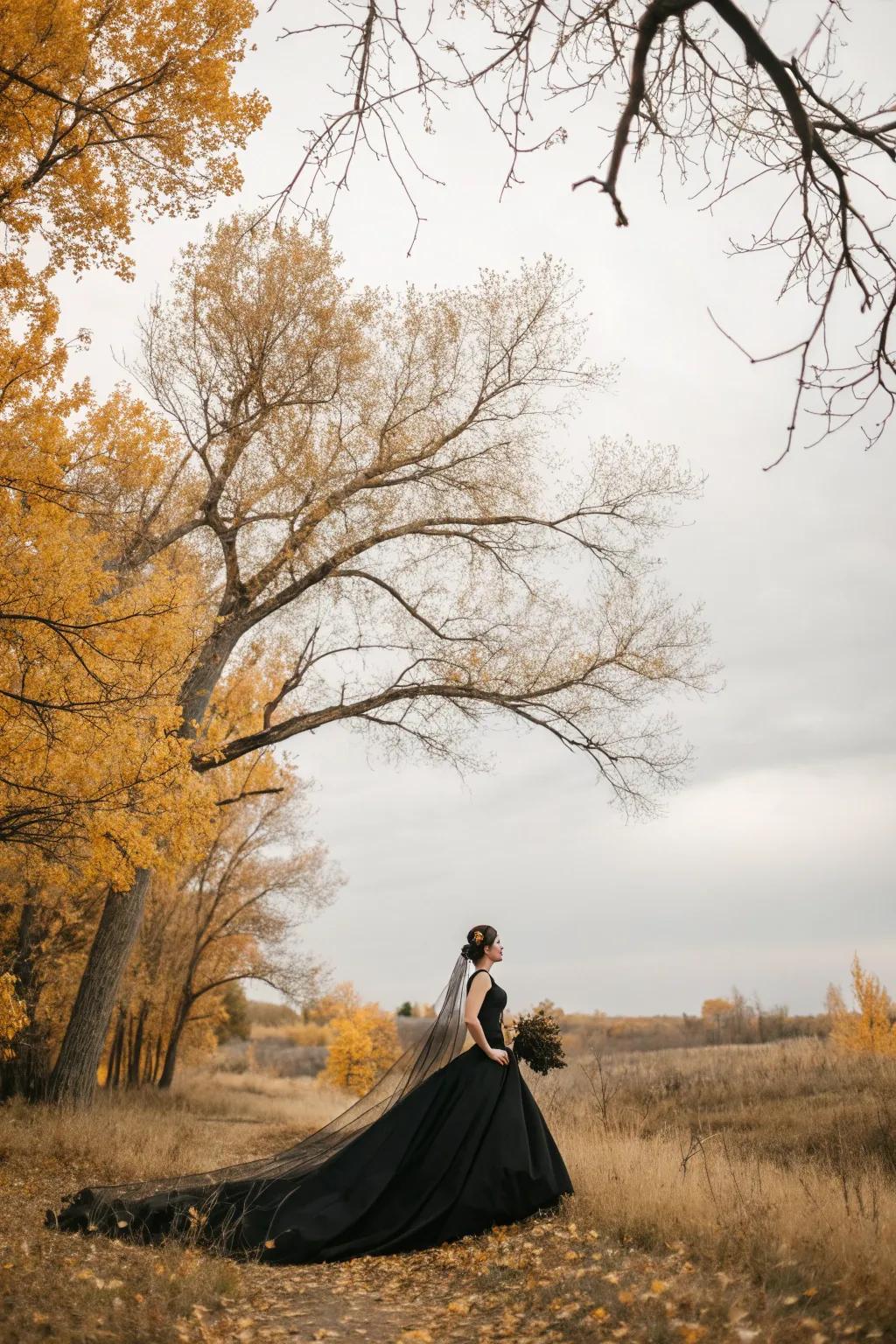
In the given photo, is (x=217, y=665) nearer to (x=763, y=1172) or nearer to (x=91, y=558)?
(x=91, y=558)

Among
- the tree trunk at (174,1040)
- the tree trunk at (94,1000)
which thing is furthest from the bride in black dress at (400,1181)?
the tree trunk at (174,1040)

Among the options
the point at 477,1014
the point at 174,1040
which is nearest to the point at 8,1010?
the point at 477,1014

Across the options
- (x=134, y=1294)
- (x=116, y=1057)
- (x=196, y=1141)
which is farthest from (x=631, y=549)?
(x=116, y=1057)

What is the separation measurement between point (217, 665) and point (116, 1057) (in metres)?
13.8

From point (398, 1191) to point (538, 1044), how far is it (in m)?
1.48

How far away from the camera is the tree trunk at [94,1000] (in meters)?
12.2

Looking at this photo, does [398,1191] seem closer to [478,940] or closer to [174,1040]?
[478,940]

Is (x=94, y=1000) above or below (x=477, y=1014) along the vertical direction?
below

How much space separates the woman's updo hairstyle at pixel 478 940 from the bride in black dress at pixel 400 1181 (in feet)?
0.05

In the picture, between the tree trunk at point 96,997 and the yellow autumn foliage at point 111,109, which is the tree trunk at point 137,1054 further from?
the yellow autumn foliage at point 111,109

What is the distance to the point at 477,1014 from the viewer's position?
7.04m

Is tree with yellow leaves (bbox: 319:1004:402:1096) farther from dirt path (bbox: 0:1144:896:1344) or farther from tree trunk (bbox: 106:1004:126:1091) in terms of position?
dirt path (bbox: 0:1144:896:1344)

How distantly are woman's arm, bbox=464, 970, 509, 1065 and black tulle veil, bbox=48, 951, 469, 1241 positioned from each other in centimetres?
33

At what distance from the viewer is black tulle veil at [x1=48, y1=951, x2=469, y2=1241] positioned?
6668mm
